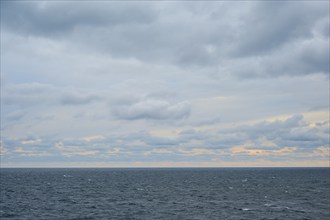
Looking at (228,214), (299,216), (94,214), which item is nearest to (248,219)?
(228,214)

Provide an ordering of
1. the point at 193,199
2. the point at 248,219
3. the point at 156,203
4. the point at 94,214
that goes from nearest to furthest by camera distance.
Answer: the point at 248,219 → the point at 94,214 → the point at 156,203 → the point at 193,199

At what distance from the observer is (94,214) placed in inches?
3071

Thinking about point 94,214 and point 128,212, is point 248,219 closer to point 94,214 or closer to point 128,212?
point 128,212

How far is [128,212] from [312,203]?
48.7 m

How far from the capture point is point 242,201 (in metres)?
102

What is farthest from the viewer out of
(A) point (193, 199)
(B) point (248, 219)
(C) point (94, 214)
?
(A) point (193, 199)

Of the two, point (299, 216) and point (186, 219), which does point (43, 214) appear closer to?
point (186, 219)

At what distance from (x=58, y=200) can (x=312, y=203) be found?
220 ft

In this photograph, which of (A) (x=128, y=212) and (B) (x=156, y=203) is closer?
(A) (x=128, y=212)

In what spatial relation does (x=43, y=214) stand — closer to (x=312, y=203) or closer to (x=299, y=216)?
(x=299, y=216)

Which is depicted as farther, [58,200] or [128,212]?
[58,200]

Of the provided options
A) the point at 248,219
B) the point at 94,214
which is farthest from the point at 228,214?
the point at 94,214

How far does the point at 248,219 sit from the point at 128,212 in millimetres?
25489

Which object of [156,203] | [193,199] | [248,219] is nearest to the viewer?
[248,219]
